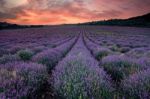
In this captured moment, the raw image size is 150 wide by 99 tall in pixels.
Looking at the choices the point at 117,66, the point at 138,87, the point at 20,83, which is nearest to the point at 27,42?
the point at 117,66

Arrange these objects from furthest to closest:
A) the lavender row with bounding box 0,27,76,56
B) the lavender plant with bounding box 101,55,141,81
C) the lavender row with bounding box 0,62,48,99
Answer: the lavender row with bounding box 0,27,76,56 < the lavender plant with bounding box 101,55,141,81 < the lavender row with bounding box 0,62,48,99

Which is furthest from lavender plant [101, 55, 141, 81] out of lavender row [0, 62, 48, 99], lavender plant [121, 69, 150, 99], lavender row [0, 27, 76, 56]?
lavender row [0, 27, 76, 56]

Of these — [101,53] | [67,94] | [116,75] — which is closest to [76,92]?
[67,94]

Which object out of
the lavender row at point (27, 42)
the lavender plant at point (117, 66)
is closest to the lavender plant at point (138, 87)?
the lavender plant at point (117, 66)

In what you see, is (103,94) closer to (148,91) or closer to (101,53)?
(148,91)

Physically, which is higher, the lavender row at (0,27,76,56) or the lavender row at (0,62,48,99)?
the lavender row at (0,62,48,99)

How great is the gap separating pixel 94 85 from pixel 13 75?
153cm

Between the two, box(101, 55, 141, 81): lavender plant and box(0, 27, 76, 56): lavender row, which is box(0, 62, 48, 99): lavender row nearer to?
box(101, 55, 141, 81): lavender plant

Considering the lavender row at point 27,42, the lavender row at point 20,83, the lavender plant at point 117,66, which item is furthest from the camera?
the lavender row at point 27,42

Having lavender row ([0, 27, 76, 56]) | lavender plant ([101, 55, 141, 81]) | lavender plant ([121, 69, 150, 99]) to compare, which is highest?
lavender plant ([121, 69, 150, 99])

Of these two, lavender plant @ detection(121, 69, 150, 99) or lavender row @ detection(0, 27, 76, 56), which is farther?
lavender row @ detection(0, 27, 76, 56)

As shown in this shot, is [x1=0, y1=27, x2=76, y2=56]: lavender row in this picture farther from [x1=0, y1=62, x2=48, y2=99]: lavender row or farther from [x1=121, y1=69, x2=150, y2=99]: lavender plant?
[x1=121, y1=69, x2=150, y2=99]: lavender plant

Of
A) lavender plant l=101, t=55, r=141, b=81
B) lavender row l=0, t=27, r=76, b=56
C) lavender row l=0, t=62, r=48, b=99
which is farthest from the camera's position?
lavender row l=0, t=27, r=76, b=56

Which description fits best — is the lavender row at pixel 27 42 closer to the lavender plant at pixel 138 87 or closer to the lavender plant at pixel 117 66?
the lavender plant at pixel 117 66
